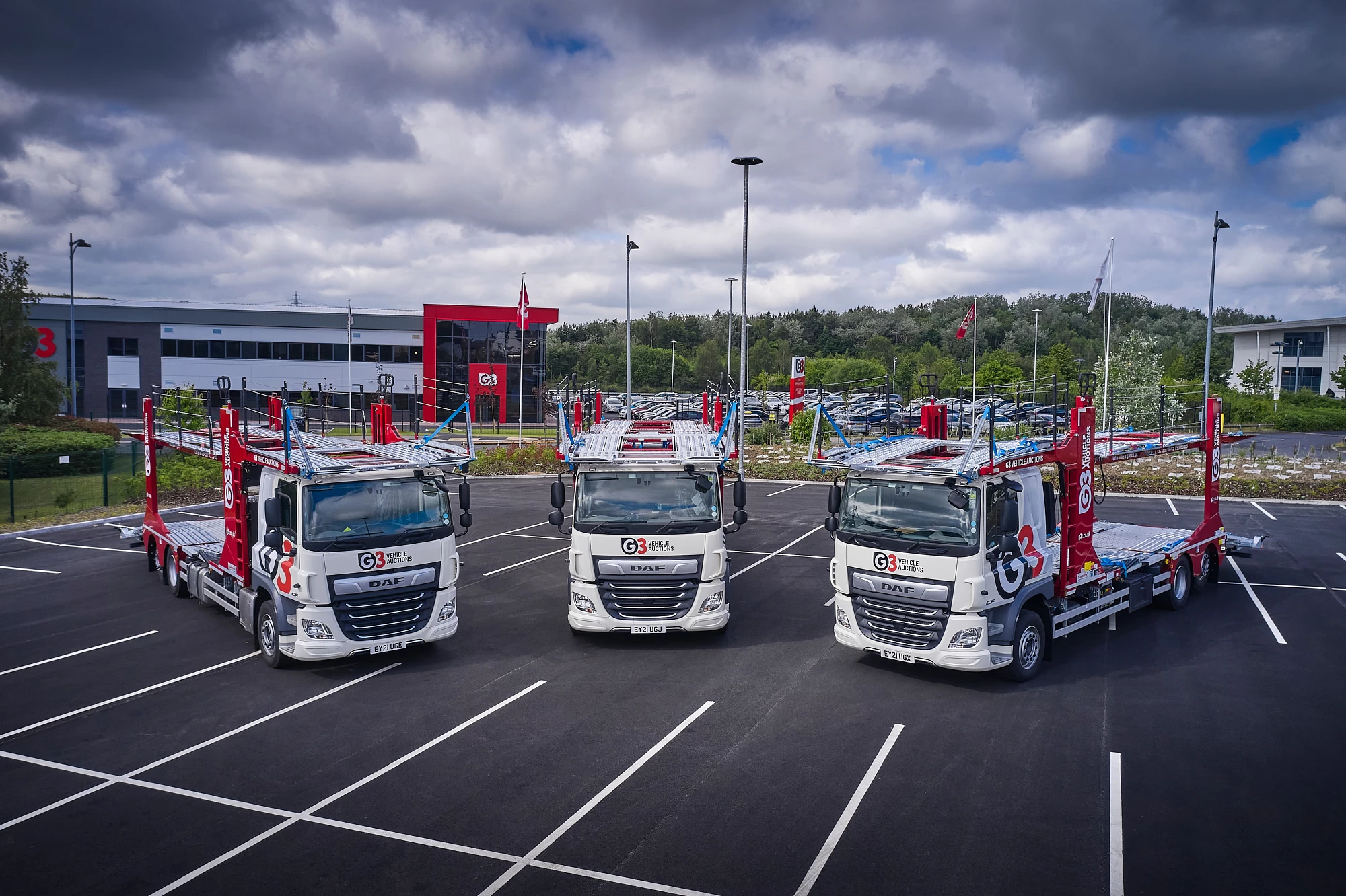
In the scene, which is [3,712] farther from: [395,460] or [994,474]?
[994,474]

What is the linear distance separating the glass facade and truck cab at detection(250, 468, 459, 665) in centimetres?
4921

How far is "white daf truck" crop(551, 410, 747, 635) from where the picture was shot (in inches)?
474

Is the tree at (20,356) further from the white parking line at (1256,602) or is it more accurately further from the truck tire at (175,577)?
the white parking line at (1256,602)

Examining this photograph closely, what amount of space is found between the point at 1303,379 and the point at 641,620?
273 ft

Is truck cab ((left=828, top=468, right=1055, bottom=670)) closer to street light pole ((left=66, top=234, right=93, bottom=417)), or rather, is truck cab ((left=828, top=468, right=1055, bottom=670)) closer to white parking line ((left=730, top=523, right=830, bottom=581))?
white parking line ((left=730, top=523, right=830, bottom=581))

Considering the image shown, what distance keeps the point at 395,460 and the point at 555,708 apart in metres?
4.09

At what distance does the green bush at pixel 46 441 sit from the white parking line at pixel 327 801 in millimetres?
27107

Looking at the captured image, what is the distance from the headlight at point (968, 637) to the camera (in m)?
10.2

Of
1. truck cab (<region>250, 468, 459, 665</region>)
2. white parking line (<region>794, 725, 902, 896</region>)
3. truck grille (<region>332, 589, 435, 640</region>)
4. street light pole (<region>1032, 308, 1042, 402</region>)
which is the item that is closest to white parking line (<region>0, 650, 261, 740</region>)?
truck cab (<region>250, 468, 459, 665</region>)

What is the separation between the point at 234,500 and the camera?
13.0m

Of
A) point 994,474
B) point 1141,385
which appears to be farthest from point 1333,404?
point 994,474

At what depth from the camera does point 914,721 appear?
9.74 metres

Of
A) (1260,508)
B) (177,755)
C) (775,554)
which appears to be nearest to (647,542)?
(177,755)

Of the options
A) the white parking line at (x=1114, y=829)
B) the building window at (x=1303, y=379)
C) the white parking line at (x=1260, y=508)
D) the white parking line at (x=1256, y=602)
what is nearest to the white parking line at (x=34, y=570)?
the white parking line at (x=1114, y=829)
